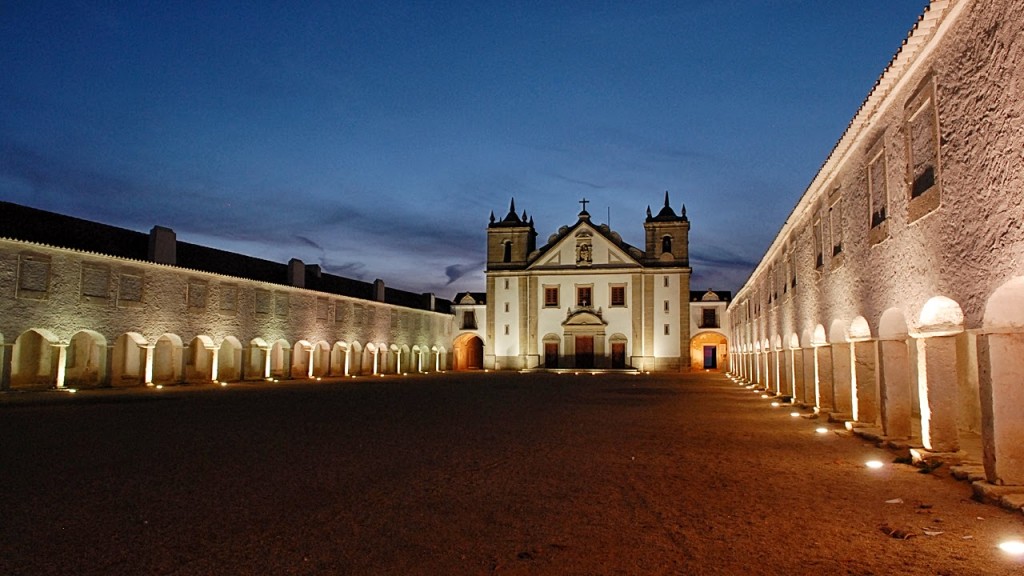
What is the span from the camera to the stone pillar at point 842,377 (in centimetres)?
1273

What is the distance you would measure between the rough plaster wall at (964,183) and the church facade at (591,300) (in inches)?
1354

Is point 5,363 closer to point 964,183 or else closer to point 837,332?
point 837,332

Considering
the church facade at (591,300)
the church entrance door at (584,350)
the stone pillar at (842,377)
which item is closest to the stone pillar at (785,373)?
the stone pillar at (842,377)

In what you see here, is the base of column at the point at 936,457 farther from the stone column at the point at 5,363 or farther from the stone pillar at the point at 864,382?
the stone column at the point at 5,363

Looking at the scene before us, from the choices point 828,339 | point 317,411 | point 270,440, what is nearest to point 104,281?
point 317,411

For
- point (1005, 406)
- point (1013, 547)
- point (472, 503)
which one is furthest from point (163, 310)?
point (1013, 547)

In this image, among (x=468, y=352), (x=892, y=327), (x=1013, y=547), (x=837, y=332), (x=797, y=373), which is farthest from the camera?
(x=468, y=352)

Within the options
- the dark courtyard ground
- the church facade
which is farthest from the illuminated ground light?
the church facade

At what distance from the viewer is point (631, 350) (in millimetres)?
45000

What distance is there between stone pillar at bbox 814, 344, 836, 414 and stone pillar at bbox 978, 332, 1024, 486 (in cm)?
771

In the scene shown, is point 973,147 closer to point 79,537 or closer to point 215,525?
point 215,525

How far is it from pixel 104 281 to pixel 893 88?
2273 cm

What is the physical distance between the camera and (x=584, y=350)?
151 feet

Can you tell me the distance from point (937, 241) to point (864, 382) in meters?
4.38
